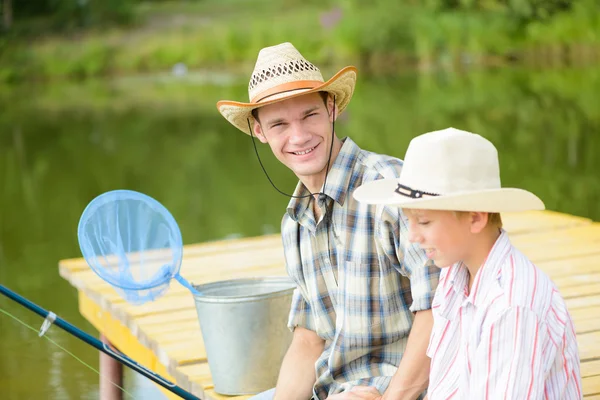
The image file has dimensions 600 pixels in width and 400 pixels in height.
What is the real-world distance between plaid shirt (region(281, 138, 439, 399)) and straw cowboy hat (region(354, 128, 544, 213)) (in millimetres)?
317

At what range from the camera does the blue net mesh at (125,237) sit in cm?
262

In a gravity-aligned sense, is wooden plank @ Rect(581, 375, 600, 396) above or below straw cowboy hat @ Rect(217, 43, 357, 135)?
below

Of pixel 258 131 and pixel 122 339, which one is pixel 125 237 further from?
pixel 122 339

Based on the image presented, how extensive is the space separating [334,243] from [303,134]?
0.22 metres

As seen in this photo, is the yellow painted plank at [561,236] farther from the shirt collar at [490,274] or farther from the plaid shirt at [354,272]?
the shirt collar at [490,274]

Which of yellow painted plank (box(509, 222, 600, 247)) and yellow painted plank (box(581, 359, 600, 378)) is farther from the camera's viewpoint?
yellow painted plank (box(509, 222, 600, 247))

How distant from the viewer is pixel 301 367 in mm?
2332

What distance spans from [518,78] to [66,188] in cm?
952

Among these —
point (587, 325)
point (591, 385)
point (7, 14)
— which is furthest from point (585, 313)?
point (7, 14)

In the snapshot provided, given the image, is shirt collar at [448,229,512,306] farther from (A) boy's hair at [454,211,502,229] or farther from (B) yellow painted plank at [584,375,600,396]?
(B) yellow painted plank at [584,375,600,396]

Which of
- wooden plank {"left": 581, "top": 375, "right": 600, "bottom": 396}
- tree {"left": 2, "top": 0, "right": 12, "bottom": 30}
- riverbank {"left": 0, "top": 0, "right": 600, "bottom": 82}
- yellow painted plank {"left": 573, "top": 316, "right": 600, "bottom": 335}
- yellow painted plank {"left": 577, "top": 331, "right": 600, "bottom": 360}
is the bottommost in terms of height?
wooden plank {"left": 581, "top": 375, "right": 600, "bottom": 396}

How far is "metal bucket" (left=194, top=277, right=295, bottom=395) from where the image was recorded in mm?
2662

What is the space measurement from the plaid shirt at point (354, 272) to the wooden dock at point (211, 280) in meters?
0.55

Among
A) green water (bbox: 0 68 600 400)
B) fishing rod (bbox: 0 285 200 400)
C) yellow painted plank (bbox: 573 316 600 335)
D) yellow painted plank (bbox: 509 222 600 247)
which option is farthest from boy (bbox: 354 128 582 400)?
yellow painted plank (bbox: 509 222 600 247)
